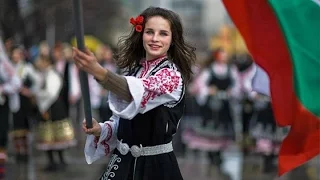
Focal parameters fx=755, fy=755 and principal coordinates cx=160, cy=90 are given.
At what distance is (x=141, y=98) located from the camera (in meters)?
3.47

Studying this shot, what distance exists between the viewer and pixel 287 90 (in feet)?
14.3

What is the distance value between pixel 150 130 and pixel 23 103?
6.59 m

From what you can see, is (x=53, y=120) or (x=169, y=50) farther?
(x=53, y=120)

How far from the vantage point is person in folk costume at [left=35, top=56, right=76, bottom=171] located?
→ 997cm

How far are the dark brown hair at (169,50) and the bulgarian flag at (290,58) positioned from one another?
0.65 m

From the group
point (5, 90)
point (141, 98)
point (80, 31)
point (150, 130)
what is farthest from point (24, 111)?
point (80, 31)

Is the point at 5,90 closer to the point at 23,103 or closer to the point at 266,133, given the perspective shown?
the point at 23,103

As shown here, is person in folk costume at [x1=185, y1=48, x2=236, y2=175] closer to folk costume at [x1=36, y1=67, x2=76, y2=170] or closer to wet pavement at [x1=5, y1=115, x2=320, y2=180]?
wet pavement at [x1=5, y1=115, x2=320, y2=180]

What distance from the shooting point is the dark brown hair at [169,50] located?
3.86m

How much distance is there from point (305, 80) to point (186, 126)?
7959 millimetres

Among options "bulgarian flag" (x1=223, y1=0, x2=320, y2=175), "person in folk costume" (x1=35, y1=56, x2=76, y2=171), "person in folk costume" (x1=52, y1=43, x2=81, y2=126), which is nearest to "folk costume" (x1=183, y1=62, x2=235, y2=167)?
"person in folk costume" (x1=52, y1=43, x2=81, y2=126)

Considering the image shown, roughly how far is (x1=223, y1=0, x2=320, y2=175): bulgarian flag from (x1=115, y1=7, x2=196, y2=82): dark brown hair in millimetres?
646

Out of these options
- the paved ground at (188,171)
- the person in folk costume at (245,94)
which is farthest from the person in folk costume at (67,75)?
the person in folk costume at (245,94)

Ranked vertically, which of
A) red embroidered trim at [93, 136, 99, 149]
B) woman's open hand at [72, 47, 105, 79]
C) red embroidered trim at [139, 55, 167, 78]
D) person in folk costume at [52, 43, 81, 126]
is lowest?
person in folk costume at [52, 43, 81, 126]
